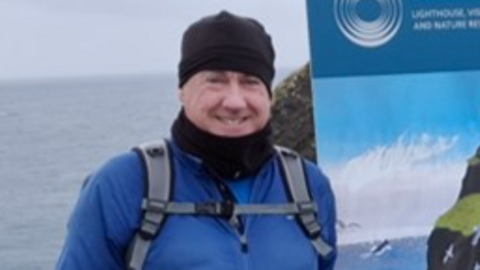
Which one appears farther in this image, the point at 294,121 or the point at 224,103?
the point at 294,121

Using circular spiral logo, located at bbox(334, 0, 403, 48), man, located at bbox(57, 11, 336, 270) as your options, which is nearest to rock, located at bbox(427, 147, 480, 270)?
circular spiral logo, located at bbox(334, 0, 403, 48)

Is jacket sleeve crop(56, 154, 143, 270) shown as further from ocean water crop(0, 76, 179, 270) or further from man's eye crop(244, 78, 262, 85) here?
ocean water crop(0, 76, 179, 270)

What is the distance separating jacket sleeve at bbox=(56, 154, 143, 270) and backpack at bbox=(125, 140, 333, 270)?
0.03 metres

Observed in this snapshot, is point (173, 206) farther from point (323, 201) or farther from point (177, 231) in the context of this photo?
point (323, 201)

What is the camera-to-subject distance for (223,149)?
3.20 metres

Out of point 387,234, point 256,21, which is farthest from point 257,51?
point 387,234

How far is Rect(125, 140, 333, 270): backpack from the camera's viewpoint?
10.2 feet

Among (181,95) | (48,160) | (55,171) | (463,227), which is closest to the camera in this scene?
(181,95)

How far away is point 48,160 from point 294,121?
46188 mm

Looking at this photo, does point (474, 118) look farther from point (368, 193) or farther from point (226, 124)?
point (226, 124)

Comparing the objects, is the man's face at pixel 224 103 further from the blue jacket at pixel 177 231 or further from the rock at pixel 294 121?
the rock at pixel 294 121

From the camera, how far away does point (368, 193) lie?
15.4 feet

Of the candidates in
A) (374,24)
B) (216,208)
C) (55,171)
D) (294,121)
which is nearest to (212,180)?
(216,208)

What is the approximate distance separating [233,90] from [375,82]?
1533 millimetres
